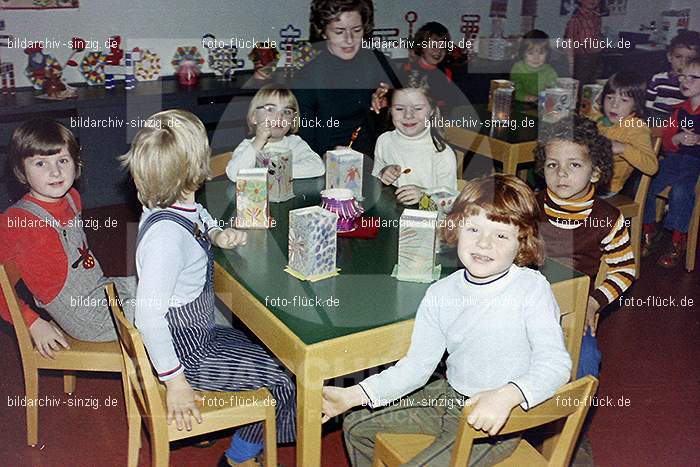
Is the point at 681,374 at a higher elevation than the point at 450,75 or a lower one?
lower

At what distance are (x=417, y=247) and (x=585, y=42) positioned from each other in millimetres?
4254

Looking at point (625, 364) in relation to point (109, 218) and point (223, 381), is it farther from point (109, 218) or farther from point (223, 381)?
point (109, 218)

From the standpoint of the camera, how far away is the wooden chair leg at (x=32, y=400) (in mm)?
2311

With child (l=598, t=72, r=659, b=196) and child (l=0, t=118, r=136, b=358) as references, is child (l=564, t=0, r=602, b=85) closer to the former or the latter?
child (l=598, t=72, r=659, b=196)

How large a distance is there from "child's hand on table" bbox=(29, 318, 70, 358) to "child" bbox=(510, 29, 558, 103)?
9.18 ft

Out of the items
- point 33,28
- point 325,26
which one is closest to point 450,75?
point 325,26

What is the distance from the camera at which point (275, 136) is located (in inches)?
108

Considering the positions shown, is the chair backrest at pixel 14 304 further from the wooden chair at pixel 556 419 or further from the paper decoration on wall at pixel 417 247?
the wooden chair at pixel 556 419

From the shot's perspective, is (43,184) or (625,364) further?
(625,364)

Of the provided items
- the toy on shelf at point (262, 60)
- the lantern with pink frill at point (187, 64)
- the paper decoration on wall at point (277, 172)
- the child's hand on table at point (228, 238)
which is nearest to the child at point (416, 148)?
the paper decoration on wall at point (277, 172)

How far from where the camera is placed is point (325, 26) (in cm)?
307

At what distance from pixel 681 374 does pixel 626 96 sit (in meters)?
1.26

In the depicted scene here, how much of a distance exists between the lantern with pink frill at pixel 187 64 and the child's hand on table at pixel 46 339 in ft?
8.57

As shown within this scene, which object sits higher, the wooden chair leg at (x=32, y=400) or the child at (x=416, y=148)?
the child at (x=416, y=148)
